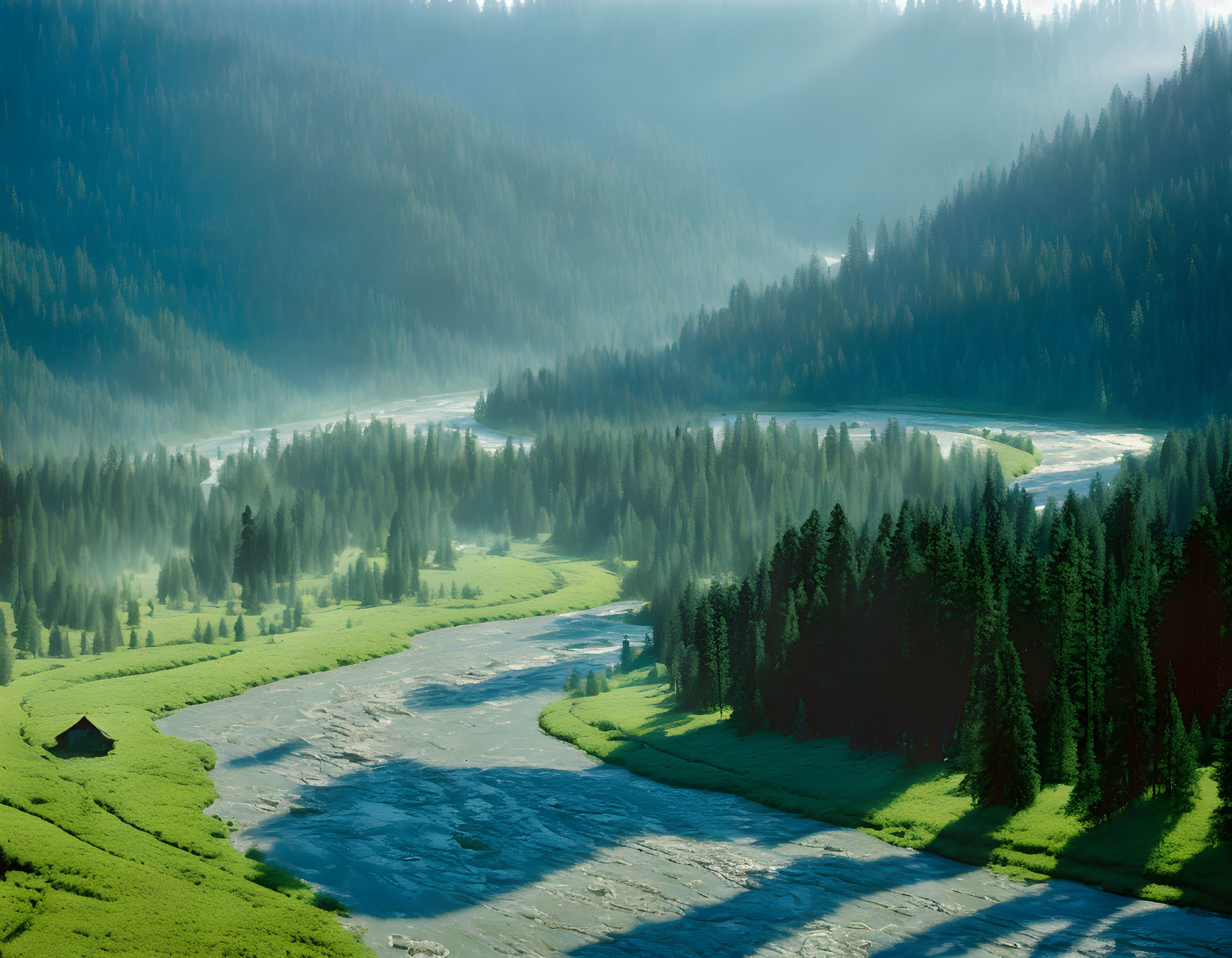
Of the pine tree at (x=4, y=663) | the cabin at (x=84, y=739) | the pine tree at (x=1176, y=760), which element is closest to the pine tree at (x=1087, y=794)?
the pine tree at (x=1176, y=760)

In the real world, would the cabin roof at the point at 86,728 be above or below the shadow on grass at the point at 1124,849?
above

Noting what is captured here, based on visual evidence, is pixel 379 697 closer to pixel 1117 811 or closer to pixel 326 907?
pixel 326 907

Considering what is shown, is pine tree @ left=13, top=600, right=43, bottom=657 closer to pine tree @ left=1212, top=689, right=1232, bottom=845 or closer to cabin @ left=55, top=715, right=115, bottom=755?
A: cabin @ left=55, top=715, right=115, bottom=755

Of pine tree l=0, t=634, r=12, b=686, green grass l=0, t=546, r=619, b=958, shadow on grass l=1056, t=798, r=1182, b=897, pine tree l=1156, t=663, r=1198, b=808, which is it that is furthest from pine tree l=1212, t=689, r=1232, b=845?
pine tree l=0, t=634, r=12, b=686

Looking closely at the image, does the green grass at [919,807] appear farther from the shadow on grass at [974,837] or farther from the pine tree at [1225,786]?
the pine tree at [1225,786]

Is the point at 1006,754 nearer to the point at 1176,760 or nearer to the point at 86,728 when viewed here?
the point at 1176,760

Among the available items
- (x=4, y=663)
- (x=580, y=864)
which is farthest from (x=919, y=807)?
(x=4, y=663)

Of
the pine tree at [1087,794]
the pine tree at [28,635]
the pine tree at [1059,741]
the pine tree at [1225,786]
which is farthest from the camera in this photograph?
the pine tree at [28,635]
